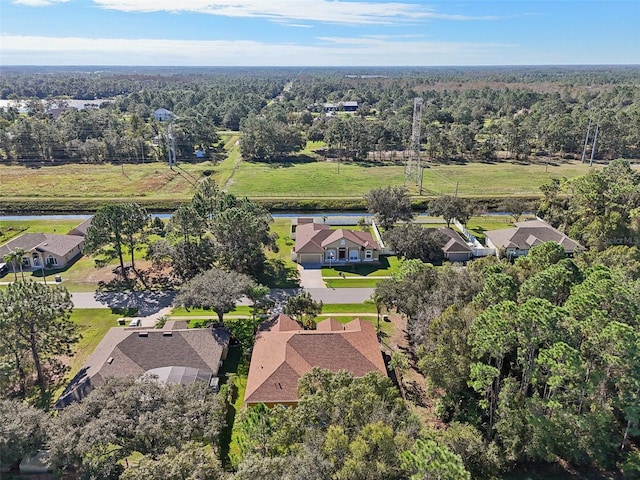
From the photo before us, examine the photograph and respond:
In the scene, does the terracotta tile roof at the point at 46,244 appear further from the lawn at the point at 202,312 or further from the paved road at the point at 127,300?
the lawn at the point at 202,312

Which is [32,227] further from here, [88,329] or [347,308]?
[347,308]

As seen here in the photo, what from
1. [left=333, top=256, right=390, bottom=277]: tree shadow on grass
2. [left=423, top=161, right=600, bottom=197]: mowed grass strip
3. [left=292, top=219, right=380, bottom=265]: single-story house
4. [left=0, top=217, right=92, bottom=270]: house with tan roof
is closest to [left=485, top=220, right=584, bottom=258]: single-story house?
[left=333, top=256, right=390, bottom=277]: tree shadow on grass

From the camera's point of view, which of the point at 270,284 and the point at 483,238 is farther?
the point at 483,238

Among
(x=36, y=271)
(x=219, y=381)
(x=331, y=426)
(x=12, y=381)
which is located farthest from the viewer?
(x=36, y=271)

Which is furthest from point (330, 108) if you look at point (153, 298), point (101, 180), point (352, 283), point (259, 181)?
point (153, 298)

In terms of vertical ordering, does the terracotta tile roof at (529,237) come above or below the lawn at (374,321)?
above

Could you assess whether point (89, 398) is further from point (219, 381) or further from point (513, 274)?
point (513, 274)

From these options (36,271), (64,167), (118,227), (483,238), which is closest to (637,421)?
Answer: (483,238)

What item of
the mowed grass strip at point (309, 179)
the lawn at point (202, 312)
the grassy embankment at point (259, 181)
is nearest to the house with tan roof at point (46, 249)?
the lawn at point (202, 312)
